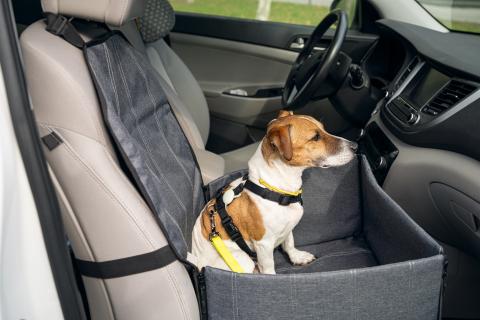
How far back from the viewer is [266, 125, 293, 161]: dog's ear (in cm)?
184

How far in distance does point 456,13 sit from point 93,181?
2630mm

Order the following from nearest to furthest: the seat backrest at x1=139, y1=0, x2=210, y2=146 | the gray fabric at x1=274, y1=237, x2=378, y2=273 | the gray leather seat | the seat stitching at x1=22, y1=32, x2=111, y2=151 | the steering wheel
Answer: the seat stitching at x1=22, y1=32, x2=111, y2=151
the gray fabric at x1=274, y1=237, x2=378, y2=273
the steering wheel
the gray leather seat
the seat backrest at x1=139, y1=0, x2=210, y2=146

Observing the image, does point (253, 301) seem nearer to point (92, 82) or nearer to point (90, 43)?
point (92, 82)

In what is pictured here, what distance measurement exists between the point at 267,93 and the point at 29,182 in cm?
240

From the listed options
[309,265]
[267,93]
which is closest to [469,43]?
[309,265]

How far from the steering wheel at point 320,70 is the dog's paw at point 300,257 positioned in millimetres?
717

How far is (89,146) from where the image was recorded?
1.38m

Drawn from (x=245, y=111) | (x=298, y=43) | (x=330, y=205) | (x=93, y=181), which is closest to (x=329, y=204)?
(x=330, y=205)

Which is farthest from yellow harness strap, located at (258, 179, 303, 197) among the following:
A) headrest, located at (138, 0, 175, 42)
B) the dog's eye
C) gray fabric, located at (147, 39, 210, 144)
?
headrest, located at (138, 0, 175, 42)

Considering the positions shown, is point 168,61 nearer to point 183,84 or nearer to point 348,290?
point 183,84

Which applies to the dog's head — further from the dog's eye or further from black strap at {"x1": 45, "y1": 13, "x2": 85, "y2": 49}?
black strap at {"x1": 45, "y1": 13, "x2": 85, "y2": 49}

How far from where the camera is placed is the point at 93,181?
1.37 m

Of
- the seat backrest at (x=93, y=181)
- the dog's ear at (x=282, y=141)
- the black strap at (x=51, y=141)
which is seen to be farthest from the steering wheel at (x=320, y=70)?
the black strap at (x=51, y=141)

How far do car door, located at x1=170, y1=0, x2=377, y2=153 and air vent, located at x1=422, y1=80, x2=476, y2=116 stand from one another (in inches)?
53.7
